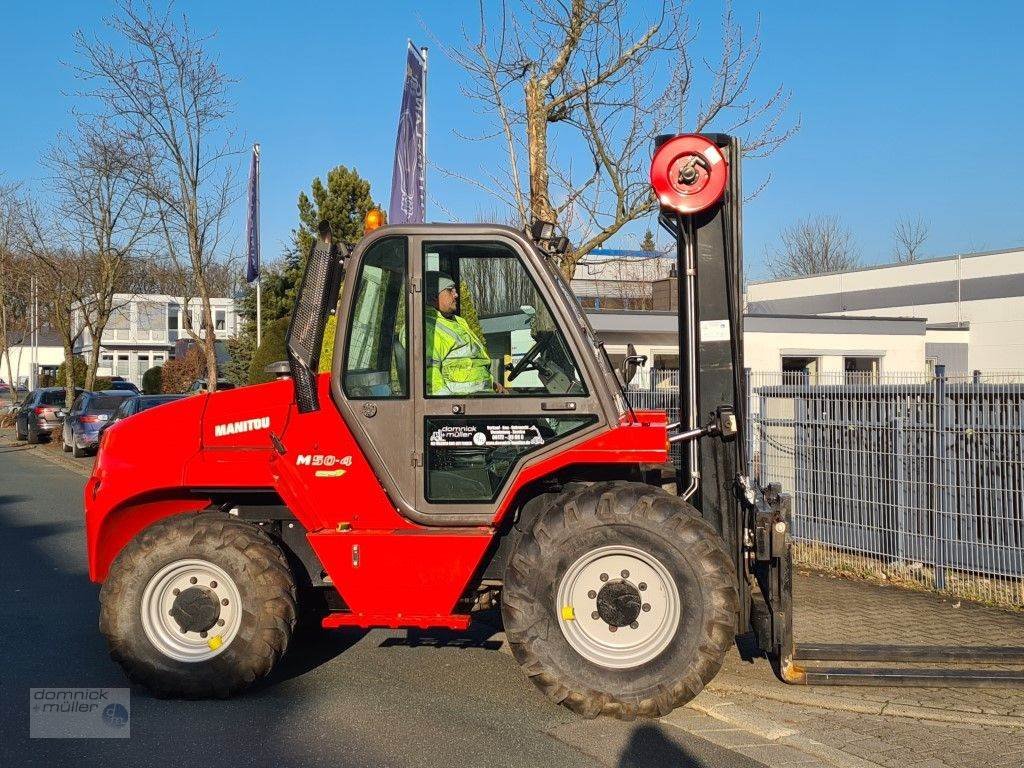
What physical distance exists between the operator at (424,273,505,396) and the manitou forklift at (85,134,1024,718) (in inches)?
0.5

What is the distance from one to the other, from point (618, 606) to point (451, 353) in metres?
1.62

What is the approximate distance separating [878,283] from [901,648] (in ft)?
139

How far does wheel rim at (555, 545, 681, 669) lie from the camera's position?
546 centimetres

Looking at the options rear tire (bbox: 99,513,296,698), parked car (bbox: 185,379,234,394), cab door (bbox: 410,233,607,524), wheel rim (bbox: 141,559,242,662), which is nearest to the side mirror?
cab door (bbox: 410,233,607,524)

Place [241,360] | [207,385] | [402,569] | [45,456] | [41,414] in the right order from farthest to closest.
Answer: [241,360] → [41,414] → [45,456] → [207,385] → [402,569]

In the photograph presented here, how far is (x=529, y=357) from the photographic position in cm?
587

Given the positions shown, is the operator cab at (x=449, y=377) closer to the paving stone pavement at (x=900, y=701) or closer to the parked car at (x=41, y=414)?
the paving stone pavement at (x=900, y=701)

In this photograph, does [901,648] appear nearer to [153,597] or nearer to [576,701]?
[576,701]

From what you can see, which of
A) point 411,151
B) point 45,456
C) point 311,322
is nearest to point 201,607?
point 311,322

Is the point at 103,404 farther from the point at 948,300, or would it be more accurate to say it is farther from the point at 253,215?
the point at 948,300

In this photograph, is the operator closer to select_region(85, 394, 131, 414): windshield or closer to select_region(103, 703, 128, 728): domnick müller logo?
select_region(103, 703, 128, 728): domnick müller logo

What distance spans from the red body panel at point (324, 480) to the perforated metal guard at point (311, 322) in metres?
0.08

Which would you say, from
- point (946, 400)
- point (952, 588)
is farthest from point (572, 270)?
point (952, 588)

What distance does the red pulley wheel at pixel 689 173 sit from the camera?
5.95 meters
